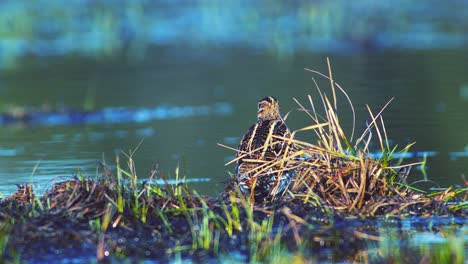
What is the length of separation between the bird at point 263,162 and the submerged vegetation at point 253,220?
0.11 metres

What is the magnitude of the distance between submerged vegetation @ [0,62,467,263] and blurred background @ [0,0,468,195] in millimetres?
1141

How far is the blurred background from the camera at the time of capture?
10.6 m

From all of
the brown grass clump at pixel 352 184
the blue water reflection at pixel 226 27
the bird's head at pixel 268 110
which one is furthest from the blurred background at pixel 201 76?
the brown grass clump at pixel 352 184

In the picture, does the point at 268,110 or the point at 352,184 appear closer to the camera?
the point at 352,184

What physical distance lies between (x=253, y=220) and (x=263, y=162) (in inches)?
40.5

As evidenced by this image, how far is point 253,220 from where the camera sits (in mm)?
6551

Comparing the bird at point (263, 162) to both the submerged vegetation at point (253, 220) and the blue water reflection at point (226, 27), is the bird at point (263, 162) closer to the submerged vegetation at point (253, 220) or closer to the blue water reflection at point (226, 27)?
the submerged vegetation at point (253, 220)

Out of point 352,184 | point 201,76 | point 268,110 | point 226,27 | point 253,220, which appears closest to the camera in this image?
point 253,220

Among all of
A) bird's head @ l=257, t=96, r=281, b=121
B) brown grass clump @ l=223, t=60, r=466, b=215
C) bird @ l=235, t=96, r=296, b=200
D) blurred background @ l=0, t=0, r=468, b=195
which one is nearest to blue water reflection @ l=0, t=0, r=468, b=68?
Answer: blurred background @ l=0, t=0, r=468, b=195

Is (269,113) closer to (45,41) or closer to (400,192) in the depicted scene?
(400,192)

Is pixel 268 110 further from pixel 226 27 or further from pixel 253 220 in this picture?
pixel 226 27

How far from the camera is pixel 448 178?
8.55 meters

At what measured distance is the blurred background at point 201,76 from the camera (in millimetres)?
10609

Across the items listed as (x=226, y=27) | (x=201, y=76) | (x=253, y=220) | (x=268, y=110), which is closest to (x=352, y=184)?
(x=253, y=220)
